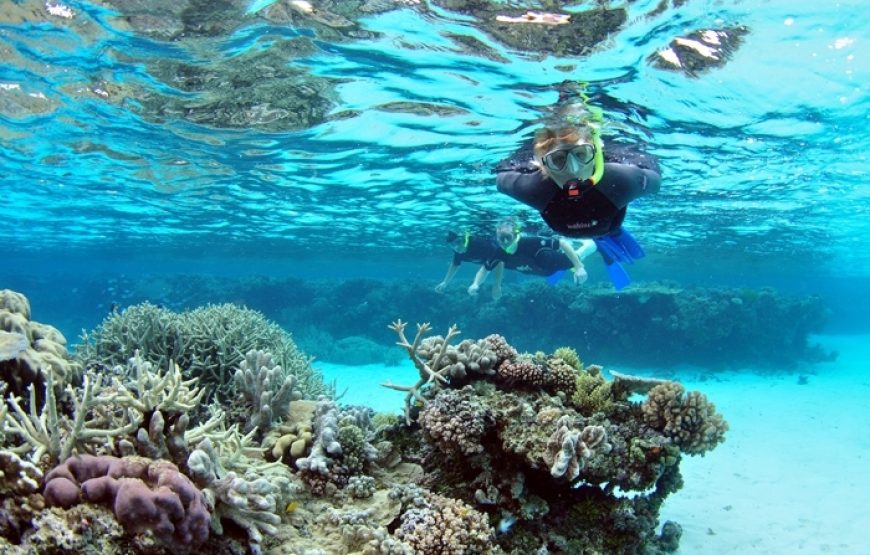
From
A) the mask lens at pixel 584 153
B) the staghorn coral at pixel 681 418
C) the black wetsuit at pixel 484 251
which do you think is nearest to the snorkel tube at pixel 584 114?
the mask lens at pixel 584 153

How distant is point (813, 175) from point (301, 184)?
62.6ft

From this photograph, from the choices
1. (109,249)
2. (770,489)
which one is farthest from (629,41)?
(109,249)

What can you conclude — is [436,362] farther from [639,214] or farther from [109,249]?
[109,249]

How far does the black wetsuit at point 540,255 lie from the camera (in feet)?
50.4

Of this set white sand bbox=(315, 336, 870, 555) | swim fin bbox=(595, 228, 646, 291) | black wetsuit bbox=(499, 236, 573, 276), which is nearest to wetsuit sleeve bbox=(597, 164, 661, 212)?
swim fin bbox=(595, 228, 646, 291)

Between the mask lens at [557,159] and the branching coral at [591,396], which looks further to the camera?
the mask lens at [557,159]

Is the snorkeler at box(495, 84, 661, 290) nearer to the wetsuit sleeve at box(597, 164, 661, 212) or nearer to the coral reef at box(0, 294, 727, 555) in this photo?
the wetsuit sleeve at box(597, 164, 661, 212)

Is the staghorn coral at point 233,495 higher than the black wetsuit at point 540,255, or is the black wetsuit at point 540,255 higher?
the black wetsuit at point 540,255

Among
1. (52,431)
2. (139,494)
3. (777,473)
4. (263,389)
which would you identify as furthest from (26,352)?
(777,473)

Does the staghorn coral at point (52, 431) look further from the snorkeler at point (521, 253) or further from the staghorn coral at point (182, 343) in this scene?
the snorkeler at point (521, 253)

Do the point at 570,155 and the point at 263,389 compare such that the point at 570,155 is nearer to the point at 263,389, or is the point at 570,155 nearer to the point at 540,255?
the point at 263,389

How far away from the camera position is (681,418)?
5.76 meters

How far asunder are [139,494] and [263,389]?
9.22 feet

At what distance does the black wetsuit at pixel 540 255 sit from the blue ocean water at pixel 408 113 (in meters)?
3.00
